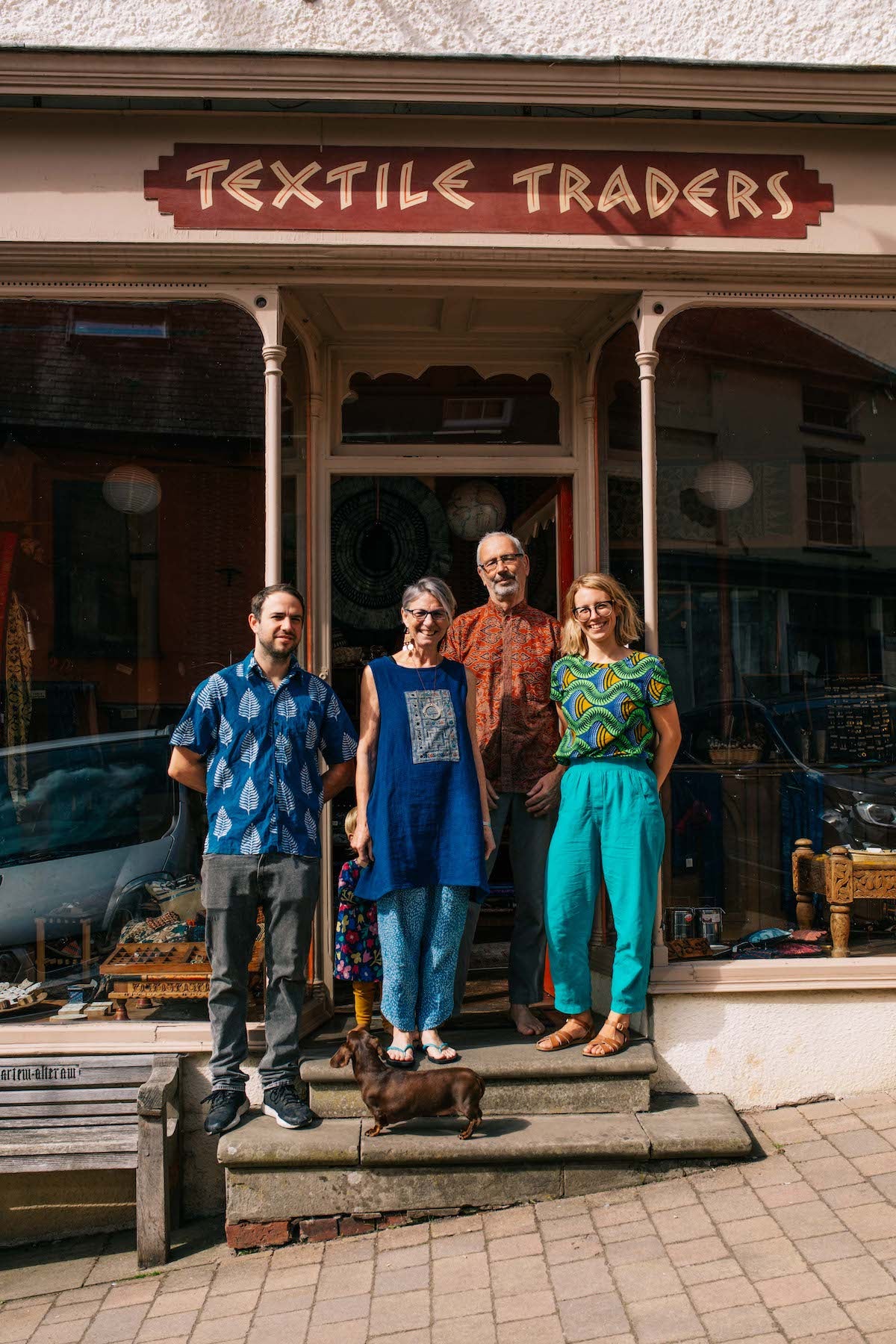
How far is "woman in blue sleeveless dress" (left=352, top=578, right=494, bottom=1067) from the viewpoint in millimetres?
4418

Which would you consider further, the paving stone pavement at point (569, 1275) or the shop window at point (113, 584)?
the shop window at point (113, 584)

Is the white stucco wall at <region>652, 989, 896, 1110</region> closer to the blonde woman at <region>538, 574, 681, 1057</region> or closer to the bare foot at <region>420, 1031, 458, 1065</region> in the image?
the blonde woman at <region>538, 574, 681, 1057</region>

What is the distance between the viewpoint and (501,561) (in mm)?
4816

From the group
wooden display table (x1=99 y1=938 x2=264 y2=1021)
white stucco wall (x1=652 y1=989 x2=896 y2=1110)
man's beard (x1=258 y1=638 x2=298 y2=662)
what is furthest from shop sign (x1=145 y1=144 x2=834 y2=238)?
white stucco wall (x1=652 y1=989 x2=896 y2=1110)

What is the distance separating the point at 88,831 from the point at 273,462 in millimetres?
1774

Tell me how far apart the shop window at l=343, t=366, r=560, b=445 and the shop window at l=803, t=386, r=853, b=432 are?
3.76ft

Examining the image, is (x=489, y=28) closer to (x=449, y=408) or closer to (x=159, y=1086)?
(x=449, y=408)

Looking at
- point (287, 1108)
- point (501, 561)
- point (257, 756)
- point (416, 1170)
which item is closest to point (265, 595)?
point (257, 756)

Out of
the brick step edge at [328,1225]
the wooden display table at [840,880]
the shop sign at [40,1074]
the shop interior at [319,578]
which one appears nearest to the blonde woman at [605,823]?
the shop interior at [319,578]

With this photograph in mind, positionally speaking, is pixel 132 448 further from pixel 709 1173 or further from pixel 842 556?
pixel 709 1173

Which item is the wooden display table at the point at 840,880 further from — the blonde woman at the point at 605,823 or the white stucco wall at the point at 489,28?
the white stucco wall at the point at 489,28

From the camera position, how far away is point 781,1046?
4848 millimetres

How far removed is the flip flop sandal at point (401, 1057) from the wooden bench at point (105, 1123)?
83 cm

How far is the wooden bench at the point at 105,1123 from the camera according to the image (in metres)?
4.28
